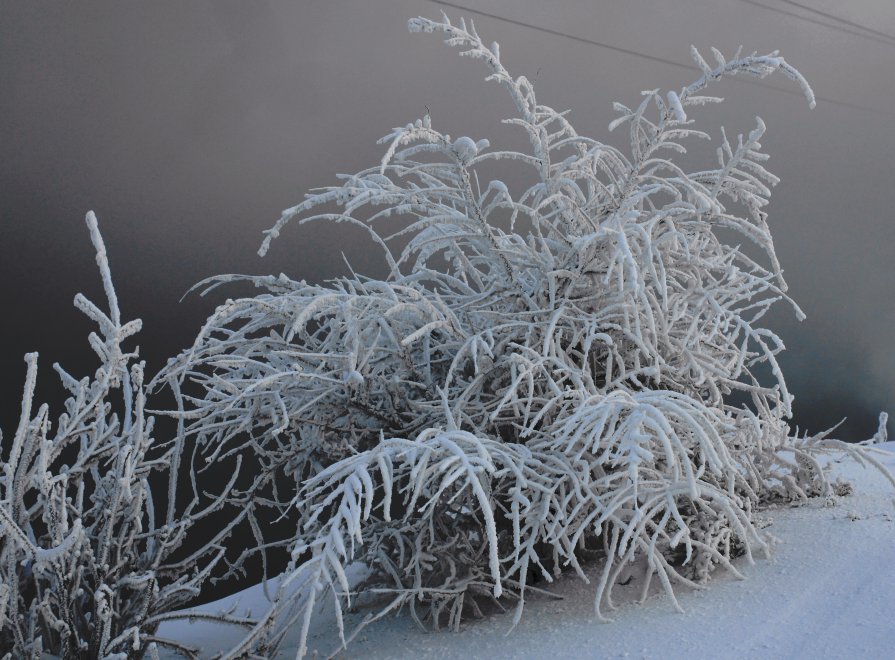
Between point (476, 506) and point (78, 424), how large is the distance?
1.00m

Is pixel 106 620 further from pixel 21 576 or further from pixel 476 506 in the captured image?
pixel 476 506

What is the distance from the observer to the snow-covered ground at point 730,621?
2.00m

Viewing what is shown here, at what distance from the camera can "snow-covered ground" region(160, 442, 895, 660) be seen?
2.00 metres

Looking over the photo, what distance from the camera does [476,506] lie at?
8.15 feet

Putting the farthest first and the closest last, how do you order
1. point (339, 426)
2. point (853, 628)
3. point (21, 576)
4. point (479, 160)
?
point (339, 426), point (479, 160), point (21, 576), point (853, 628)

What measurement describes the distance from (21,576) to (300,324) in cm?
87

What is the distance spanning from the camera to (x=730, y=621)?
2121mm

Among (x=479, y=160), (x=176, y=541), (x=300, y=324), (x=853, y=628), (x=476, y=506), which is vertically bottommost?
(x=176, y=541)

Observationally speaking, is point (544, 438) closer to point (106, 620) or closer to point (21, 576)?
point (106, 620)

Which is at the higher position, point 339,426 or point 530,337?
point 530,337

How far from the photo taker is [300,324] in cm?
212

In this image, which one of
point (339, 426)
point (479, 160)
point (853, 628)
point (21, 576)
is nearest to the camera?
point (853, 628)

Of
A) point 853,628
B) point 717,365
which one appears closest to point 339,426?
point 717,365

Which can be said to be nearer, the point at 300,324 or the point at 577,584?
the point at 300,324
